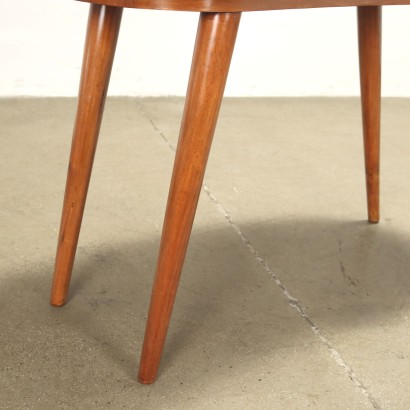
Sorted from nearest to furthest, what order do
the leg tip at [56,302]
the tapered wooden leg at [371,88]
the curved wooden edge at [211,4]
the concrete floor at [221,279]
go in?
the curved wooden edge at [211,4]
the concrete floor at [221,279]
the leg tip at [56,302]
the tapered wooden leg at [371,88]

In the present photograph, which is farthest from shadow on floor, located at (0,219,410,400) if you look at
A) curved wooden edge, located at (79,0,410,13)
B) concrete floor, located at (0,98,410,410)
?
curved wooden edge, located at (79,0,410,13)

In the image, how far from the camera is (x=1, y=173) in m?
1.75

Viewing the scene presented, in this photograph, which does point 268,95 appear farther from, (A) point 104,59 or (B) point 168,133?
(A) point 104,59

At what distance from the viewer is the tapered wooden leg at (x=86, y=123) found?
1.07 meters

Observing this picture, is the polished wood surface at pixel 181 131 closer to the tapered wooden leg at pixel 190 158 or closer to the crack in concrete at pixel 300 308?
the tapered wooden leg at pixel 190 158

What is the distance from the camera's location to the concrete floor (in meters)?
1.02

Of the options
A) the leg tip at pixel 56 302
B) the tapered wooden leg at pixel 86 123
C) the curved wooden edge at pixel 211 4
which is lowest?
the leg tip at pixel 56 302

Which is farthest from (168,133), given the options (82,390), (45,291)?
(82,390)

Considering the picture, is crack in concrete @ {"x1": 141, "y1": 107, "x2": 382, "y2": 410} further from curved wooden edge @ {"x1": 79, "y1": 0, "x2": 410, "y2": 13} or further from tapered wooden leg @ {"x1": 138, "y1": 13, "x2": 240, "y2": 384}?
curved wooden edge @ {"x1": 79, "y1": 0, "x2": 410, "y2": 13}

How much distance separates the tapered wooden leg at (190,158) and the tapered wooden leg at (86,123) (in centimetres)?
20

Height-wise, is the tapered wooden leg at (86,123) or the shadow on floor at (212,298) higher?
the tapered wooden leg at (86,123)

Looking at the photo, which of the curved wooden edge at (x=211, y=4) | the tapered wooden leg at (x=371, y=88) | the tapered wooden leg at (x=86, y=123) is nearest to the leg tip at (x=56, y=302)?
the tapered wooden leg at (x=86, y=123)

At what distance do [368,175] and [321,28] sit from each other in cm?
130

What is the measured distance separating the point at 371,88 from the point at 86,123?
1.85 ft
